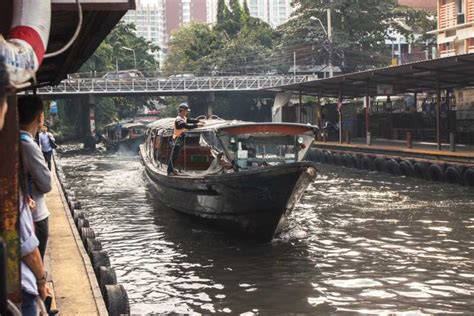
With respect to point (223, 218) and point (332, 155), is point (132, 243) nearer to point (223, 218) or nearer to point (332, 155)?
point (223, 218)

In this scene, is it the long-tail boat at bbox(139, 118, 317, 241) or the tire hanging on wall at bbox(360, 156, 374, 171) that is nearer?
the long-tail boat at bbox(139, 118, 317, 241)

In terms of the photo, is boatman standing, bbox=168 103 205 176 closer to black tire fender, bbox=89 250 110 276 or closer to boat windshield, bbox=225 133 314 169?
boat windshield, bbox=225 133 314 169

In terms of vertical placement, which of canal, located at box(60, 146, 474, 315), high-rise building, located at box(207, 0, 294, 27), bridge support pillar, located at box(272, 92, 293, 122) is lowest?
canal, located at box(60, 146, 474, 315)

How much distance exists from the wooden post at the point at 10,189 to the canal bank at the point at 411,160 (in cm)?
1589

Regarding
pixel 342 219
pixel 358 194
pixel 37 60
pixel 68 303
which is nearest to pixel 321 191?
pixel 358 194

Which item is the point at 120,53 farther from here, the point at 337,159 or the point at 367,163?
the point at 367,163

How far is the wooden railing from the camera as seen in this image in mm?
35075

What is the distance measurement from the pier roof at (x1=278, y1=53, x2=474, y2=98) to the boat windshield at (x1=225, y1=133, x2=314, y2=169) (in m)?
6.65

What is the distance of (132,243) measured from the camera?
38.3ft

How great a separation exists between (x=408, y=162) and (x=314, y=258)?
11.4 metres

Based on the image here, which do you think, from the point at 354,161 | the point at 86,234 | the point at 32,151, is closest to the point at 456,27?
the point at 354,161

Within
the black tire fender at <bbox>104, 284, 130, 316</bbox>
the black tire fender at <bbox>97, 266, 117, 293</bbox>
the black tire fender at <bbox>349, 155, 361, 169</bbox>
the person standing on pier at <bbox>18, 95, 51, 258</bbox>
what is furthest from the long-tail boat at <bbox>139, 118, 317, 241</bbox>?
the black tire fender at <bbox>349, 155, 361, 169</bbox>

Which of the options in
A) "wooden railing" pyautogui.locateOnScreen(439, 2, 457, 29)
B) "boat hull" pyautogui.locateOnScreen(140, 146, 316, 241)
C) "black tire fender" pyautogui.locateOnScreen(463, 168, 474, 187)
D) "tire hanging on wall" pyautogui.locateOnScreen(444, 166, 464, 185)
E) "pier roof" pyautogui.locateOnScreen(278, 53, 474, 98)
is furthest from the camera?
"wooden railing" pyautogui.locateOnScreen(439, 2, 457, 29)

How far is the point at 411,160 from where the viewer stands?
20391 mm
